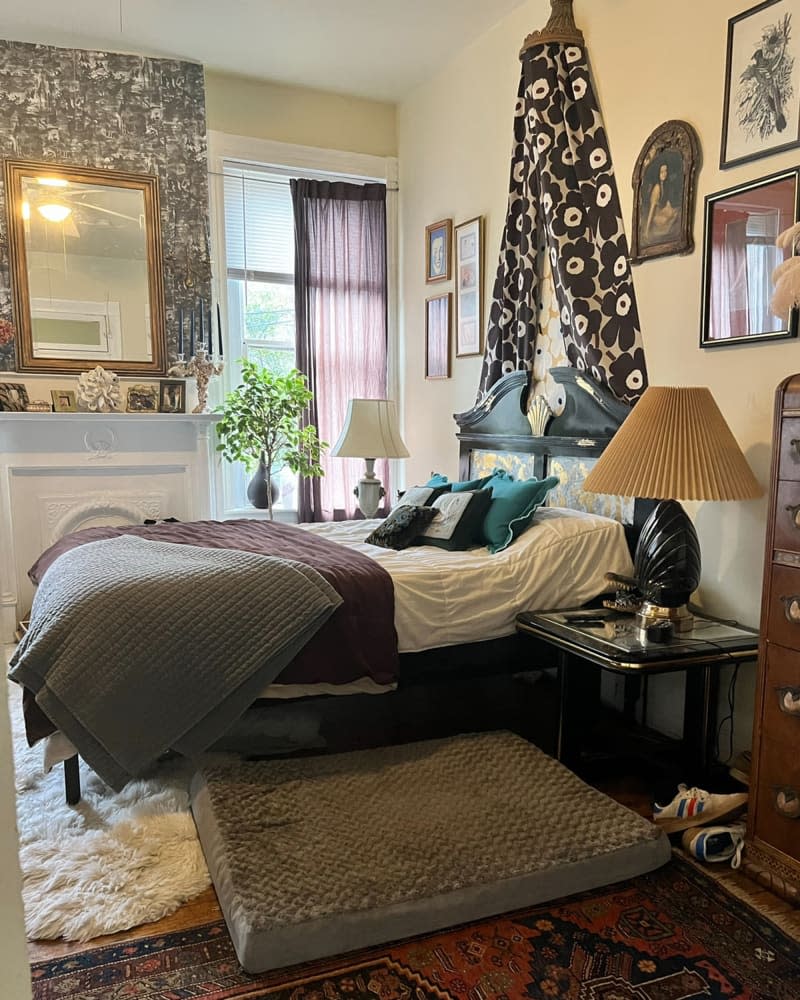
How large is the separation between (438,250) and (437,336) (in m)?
0.52

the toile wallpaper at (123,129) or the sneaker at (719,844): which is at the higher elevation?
the toile wallpaper at (123,129)

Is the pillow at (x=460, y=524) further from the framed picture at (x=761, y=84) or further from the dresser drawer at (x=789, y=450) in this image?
the framed picture at (x=761, y=84)

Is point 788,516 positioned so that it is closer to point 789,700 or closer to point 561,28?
point 789,700

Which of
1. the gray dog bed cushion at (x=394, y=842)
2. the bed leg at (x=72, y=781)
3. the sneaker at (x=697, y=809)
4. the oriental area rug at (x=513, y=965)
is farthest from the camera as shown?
the bed leg at (x=72, y=781)

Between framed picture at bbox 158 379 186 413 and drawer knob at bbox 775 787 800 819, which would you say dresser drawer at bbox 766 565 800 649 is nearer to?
drawer knob at bbox 775 787 800 819

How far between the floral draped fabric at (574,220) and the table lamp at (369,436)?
3.36 ft

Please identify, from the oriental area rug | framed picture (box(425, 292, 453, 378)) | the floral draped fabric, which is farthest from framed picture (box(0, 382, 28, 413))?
the oriental area rug

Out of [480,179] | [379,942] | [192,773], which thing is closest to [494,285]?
[480,179]

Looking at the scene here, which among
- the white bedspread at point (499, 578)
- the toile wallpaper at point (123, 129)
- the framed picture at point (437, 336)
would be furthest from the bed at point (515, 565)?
the toile wallpaper at point (123, 129)

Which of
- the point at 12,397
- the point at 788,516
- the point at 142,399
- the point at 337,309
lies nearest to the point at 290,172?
the point at 337,309

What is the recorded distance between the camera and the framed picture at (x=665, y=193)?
2.73 metres

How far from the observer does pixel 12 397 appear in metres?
4.18

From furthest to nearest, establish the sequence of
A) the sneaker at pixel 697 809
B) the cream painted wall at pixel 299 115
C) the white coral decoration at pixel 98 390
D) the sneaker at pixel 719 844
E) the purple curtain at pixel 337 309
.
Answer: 1. the purple curtain at pixel 337 309
2. the cream painted wall at pixel 299 115
3. the white coral decoration at pixel 98 390
4. the sneaker at pixel 697 809
5. the sneaker at pixel 719 844

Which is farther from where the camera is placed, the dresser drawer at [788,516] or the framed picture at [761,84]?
the framed picture at [761,84]
